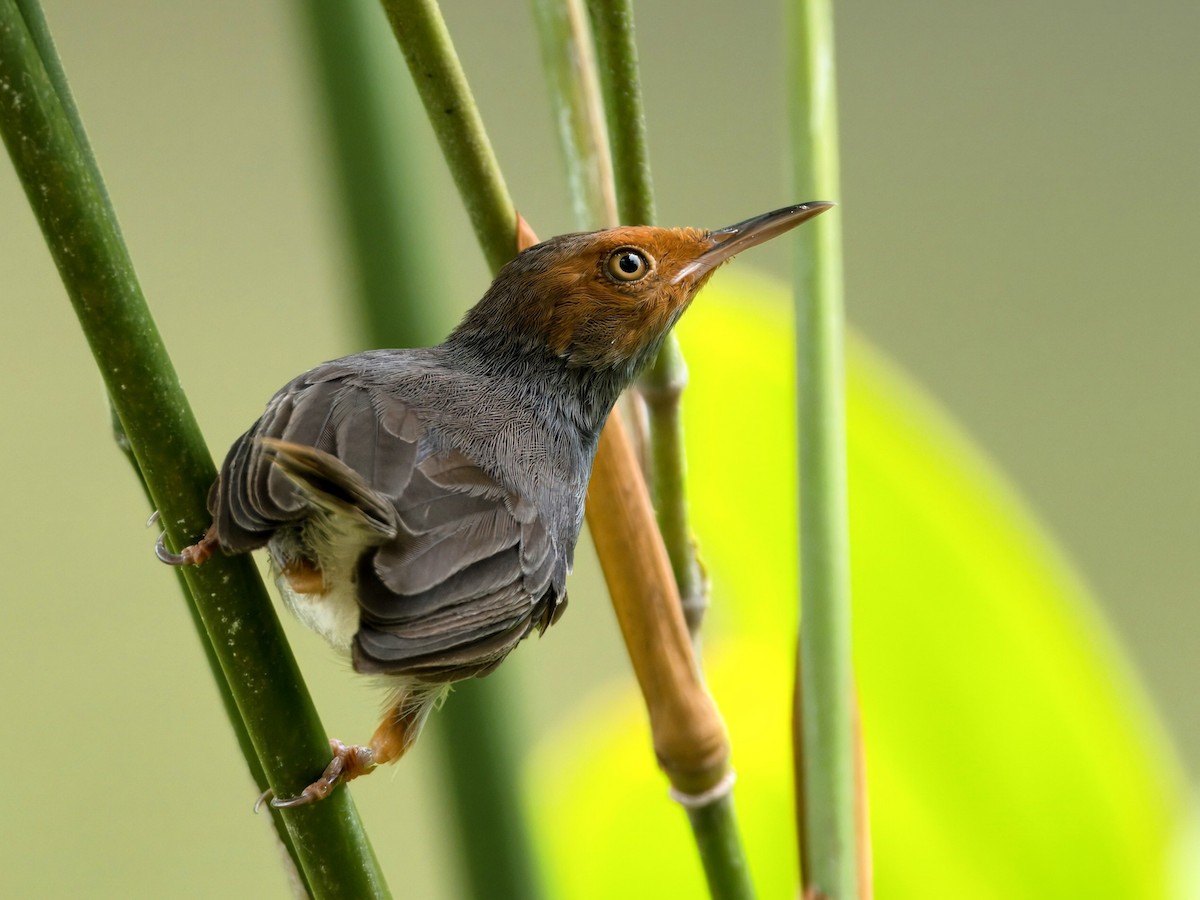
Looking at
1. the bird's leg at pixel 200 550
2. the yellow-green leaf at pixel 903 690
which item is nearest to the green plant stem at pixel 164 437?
the bird's leg at pixel 200 550

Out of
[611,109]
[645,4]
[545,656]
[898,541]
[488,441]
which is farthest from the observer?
[645,4]

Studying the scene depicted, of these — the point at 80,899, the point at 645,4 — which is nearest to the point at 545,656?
the point at 80,899

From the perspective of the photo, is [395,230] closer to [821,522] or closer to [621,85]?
[621,85]

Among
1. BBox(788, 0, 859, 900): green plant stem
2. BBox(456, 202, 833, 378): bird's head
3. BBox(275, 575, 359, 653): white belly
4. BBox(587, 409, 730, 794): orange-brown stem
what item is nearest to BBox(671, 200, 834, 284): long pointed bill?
BBox(456, 202, 833, 378): bird's head

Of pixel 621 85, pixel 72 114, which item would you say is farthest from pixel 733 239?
pixel 72 114

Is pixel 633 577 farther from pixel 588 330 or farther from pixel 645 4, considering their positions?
pixel 645 4

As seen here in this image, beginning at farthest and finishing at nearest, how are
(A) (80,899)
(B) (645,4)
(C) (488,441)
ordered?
1. (B) (645,4)
2. (A) (80,899)
3. (C) (488,441)

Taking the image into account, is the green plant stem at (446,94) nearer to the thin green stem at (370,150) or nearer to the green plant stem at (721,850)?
the thin green stem at (370,150)
